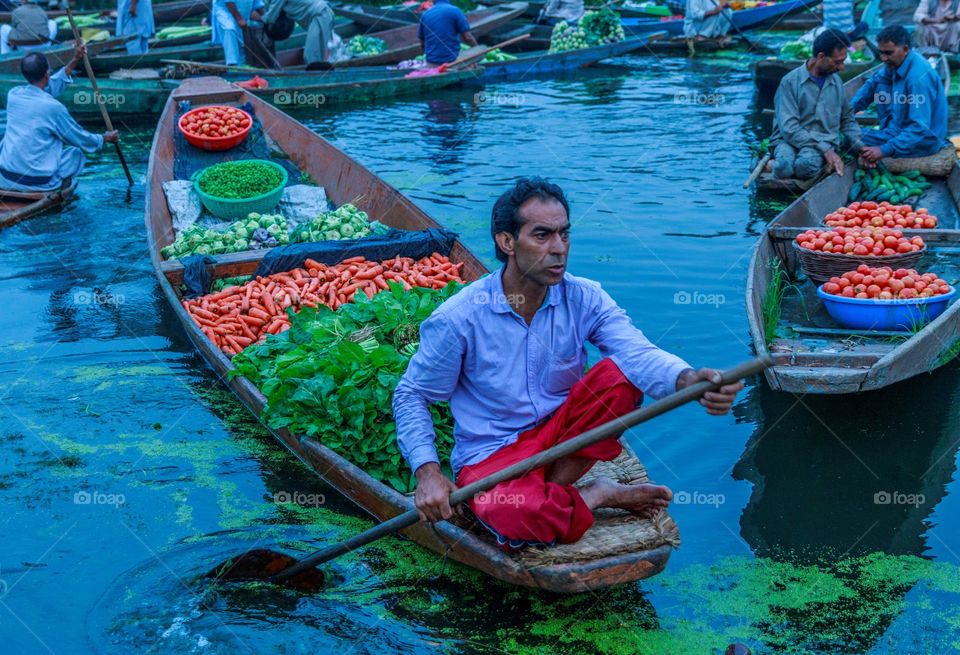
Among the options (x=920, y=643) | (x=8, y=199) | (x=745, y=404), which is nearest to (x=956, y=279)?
(x=745, y=404)

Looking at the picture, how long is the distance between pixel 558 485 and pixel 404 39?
14564 mm

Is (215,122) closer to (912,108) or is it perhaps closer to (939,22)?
(912,108)

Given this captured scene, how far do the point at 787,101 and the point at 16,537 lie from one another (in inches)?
270

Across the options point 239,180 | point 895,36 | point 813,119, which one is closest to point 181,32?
point 239,180

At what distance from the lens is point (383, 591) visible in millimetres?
3971

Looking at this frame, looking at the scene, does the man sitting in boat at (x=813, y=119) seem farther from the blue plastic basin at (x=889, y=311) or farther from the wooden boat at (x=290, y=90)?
the wooden boat at (x=290, y=90)

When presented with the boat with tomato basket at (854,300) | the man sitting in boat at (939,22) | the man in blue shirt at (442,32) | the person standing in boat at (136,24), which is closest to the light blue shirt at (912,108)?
the boat with tomato basket at (854,300)

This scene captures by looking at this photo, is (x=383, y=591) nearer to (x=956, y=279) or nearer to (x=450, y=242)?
(x=450, y=242)

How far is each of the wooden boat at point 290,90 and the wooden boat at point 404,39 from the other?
722mm

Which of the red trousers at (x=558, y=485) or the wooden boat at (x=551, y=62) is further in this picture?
the wooden boat at (x=551, y=62)

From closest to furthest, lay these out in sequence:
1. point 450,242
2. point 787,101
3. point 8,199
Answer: point 450,242 → point 787,101 → point 8,199

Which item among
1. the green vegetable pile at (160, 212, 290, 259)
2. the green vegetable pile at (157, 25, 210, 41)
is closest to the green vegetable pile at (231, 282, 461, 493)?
the green vegetable pile at (160, 212, 290, 259)

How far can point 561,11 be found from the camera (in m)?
17.8

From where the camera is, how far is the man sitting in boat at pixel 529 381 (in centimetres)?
334
